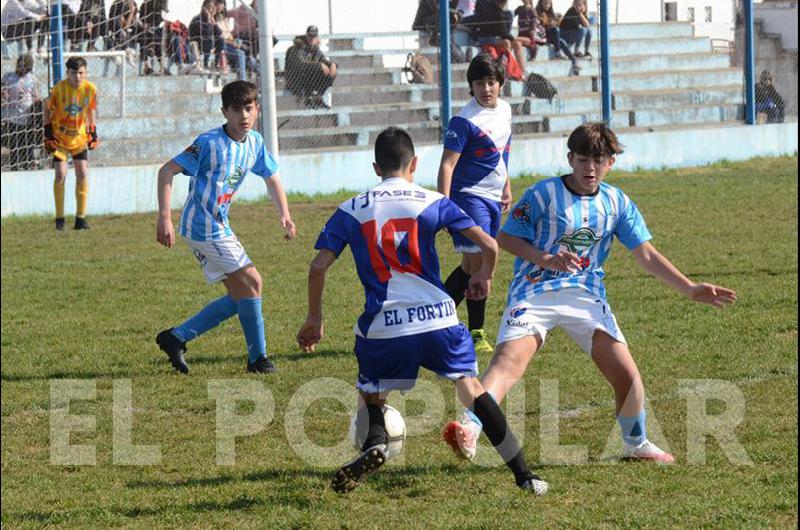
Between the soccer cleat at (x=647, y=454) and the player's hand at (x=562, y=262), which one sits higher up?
the player's hand at (x=562, y=262)

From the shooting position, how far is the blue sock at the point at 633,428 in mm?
5648

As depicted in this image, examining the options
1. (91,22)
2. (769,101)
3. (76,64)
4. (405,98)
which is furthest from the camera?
(769,101)

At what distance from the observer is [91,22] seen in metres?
17.2

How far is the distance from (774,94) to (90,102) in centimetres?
1227

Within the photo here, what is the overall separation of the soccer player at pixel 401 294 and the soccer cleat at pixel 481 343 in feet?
9.46

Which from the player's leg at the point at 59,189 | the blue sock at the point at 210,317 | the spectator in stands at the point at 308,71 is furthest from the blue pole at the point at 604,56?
the blue sock at the point at 210,317

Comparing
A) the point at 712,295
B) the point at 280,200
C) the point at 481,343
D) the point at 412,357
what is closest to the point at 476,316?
the point at 481,343

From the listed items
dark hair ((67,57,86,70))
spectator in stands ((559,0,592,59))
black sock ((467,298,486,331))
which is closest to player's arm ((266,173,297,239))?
black sock ((467,298,486,331))

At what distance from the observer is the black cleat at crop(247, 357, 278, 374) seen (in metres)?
7.64

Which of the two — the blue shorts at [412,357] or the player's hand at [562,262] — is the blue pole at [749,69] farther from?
the blue shorts at [412,357]

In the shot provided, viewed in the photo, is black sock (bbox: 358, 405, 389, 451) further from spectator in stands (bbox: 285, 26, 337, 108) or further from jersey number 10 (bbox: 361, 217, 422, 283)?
spectator in stands (bbox: 285, 26, 337, 108)

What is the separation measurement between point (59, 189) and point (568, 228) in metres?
9.92

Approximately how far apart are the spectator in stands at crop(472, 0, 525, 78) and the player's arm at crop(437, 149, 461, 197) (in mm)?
11473

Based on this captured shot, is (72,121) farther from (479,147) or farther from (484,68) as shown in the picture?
(484,68)
